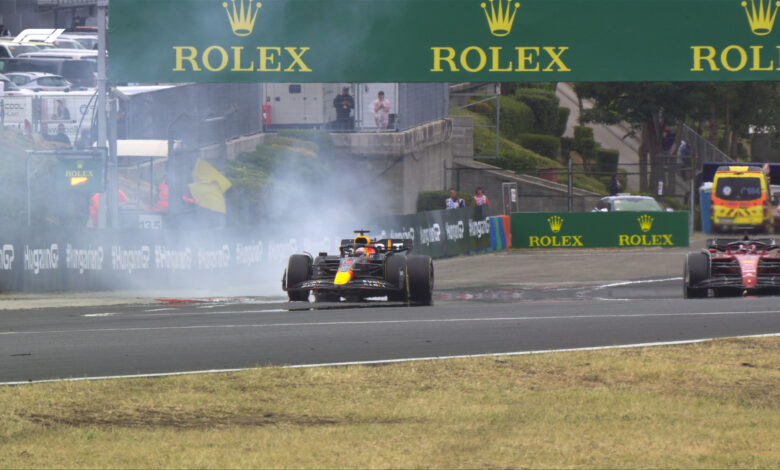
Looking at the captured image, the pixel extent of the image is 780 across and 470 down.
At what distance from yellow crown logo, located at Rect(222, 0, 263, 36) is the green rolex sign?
3.62 m

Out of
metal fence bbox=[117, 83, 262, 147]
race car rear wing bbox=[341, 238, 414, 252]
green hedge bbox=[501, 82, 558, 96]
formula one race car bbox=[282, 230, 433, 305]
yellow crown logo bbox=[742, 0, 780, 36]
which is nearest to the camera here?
formula one race car bbox=[282, 230, 433, 305]

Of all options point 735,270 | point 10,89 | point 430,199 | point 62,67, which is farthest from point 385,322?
point 62,67

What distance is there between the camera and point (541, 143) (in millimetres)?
55562

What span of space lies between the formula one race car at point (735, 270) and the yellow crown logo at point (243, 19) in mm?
9517

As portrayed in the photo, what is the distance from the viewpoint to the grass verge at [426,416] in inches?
319

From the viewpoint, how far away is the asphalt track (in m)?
11.9

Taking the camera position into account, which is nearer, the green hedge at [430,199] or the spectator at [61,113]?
the spectator at [61,113]

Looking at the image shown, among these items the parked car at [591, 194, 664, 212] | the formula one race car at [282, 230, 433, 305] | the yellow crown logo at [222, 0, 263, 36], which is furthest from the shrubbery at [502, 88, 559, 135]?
the formula one race car at [282, 230, 433, 305]

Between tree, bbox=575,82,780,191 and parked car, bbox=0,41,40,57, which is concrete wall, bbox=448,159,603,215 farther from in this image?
parked car, bbox=0,41,40,57

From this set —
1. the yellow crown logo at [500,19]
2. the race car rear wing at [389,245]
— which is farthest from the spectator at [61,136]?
the race car rear wing at [389,245]

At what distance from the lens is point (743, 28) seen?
77.7 ft

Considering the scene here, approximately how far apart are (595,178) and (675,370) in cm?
4465

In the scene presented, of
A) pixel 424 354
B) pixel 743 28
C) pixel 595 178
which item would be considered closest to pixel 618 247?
pixel 743 28

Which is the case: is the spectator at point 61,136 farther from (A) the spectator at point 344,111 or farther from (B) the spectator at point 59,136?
(A) the spectator at point 344,111
